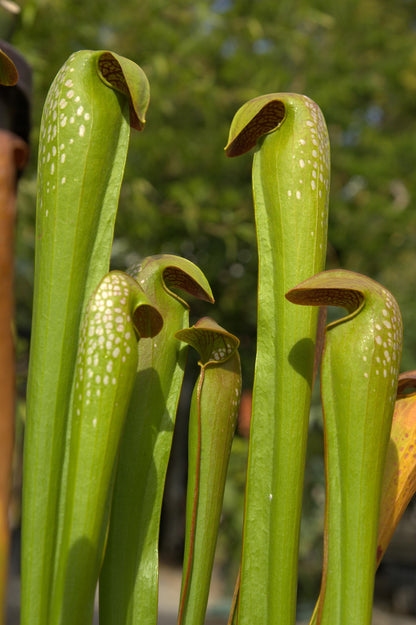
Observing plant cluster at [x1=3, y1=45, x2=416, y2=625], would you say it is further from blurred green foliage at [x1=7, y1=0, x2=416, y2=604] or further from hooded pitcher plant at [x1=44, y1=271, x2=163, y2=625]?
blurred green foliage at [x1=7, y1=0, x2=416, y2=604]

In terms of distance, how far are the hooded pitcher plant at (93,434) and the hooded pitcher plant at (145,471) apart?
2.9 inches

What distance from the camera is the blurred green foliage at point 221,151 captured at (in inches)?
153

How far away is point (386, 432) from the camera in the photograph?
1.99 feet

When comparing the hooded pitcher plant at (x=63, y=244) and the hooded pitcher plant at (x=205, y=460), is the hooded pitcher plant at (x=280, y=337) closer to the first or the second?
the hooded pitcher plant at (x=205, y=460)

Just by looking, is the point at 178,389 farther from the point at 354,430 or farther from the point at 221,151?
the point at 221,151

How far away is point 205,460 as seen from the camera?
0.65 meters

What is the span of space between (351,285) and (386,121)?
21.2 ft

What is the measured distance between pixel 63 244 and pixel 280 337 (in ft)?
0.79

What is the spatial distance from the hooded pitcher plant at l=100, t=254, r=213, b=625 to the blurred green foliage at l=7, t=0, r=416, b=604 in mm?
3020

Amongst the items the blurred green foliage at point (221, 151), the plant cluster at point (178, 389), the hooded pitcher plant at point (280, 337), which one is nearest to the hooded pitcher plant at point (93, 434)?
the plant cluster at point (178, 389)

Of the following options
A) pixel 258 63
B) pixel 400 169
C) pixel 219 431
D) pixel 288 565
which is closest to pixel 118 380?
pixel 219 431

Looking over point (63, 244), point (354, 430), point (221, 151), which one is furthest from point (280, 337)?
point (221, 151)

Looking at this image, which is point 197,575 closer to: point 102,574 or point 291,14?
point 102,574

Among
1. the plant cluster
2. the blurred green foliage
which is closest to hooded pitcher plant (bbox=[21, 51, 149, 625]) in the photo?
the plant cluster
